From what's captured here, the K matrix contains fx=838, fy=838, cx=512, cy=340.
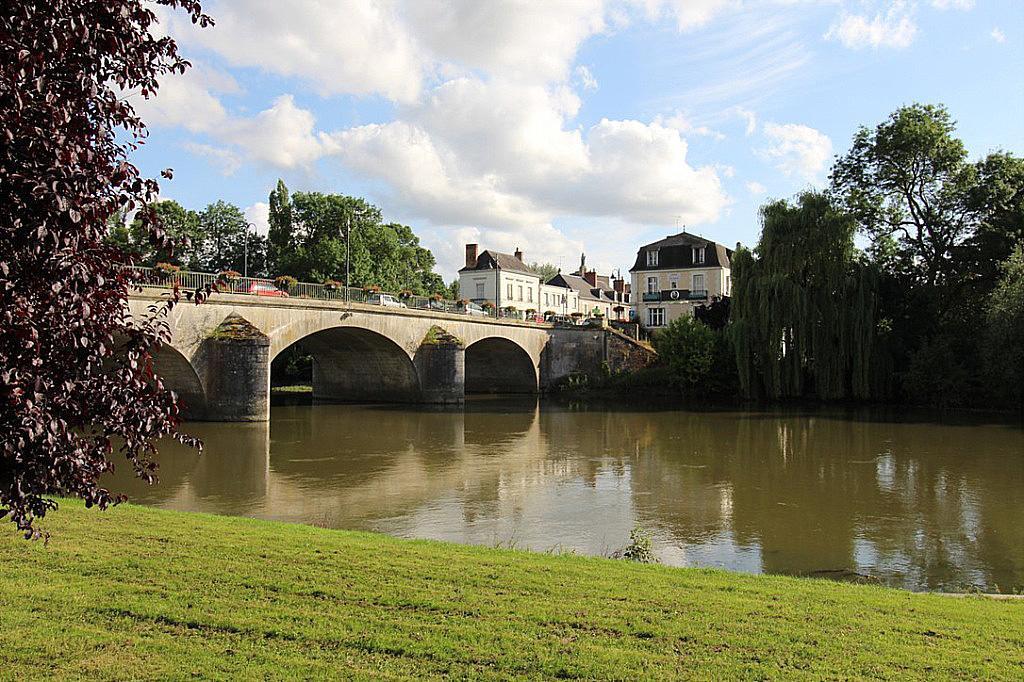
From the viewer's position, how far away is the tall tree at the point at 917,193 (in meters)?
38.8

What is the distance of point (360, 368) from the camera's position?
40.3 metres

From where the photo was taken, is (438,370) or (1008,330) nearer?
(1008,330)

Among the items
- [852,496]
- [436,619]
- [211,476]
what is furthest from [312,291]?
[436,619]

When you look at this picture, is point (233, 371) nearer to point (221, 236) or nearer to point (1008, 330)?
point (1008, 330)

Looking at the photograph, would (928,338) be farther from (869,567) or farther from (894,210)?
(869,567)

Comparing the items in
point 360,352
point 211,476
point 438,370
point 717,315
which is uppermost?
point 717,315

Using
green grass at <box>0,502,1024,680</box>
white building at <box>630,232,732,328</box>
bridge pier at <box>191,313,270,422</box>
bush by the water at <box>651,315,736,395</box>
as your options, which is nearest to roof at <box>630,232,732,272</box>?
white building at <box>630,232,732,328</box>

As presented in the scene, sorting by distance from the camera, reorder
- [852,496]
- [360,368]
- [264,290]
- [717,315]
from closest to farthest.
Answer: [852,496] < [264,290] < [360,368] < [717,315]

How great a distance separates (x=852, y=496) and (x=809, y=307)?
21983 millimetres

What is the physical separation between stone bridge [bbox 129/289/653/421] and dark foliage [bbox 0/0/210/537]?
47.5 feet

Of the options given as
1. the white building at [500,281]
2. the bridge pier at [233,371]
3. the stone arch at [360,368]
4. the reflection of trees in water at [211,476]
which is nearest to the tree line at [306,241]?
the white building at [500,281]

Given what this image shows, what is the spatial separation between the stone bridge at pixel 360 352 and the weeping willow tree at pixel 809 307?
42.2 ft

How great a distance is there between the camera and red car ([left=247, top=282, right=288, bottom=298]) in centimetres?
2991

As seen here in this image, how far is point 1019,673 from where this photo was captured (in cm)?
524
